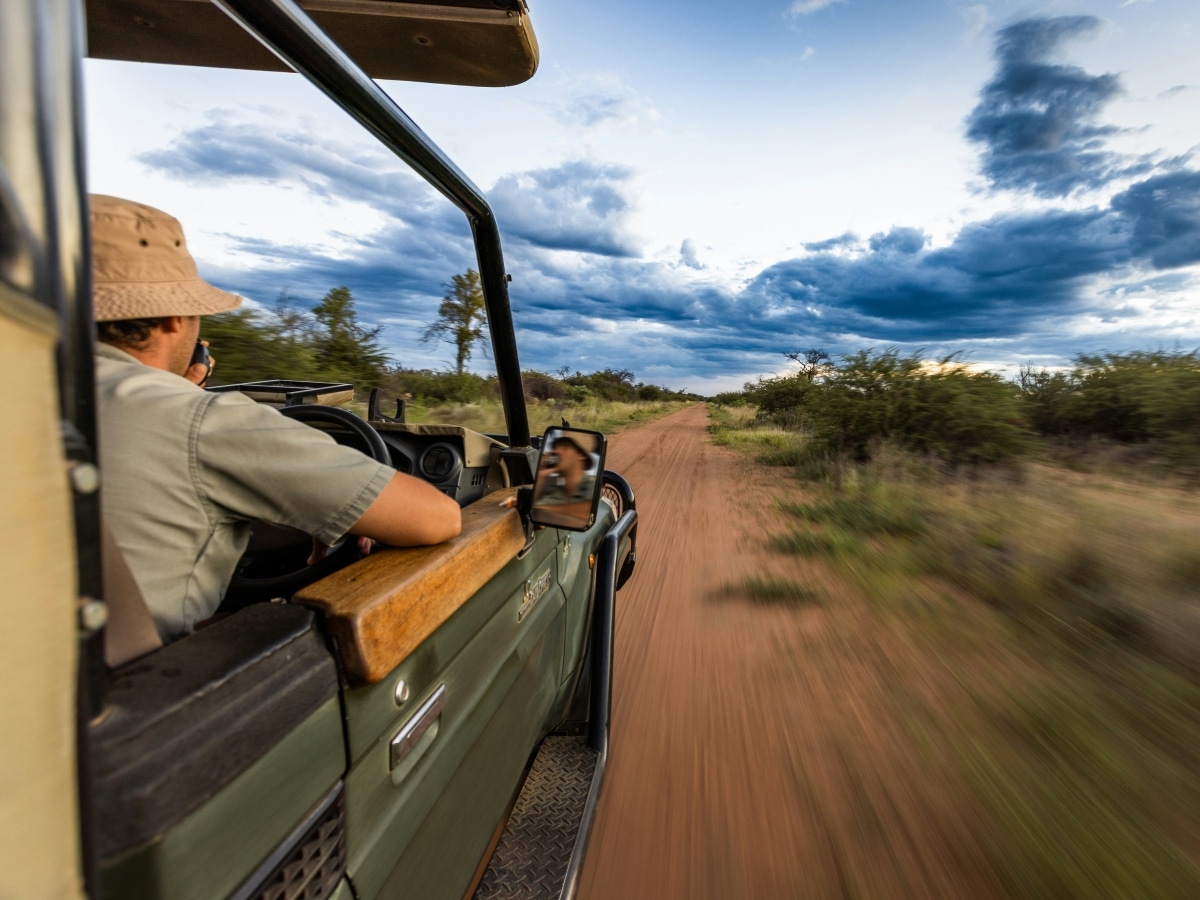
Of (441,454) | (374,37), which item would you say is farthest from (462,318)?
(374,37)

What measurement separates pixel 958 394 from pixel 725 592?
6.69m

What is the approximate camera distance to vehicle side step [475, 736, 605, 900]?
165 centimetres

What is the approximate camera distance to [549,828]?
187 cm

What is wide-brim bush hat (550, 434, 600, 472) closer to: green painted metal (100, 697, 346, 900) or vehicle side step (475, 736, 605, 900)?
green painted metal (100, 697, 346, 900)

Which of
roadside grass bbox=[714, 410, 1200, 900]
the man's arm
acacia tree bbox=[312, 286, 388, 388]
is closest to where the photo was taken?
the man's arm

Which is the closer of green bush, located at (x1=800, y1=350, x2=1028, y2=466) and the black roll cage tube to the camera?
the black roll cage tube

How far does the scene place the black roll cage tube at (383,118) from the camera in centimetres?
94

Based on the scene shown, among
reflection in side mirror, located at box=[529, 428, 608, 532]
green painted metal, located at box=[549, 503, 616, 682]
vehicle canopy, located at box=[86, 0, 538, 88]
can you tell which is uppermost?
vehicle canopy, located at box=[86, 0, 538, 88]

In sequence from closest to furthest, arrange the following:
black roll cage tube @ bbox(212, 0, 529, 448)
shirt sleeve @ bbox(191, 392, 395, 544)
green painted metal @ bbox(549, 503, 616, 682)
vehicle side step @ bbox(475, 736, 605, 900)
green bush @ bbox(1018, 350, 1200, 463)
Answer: black roll cage tube @ bbox(212, 0, 529, 448), shirt sleeve @ bbox(191, 392, 395, 544), vehicle side step @ bbox(475, 736, 605, 900), green painted metal @ bbox(549, 503, 616, 682), green bush @ bbox(1018, 350, 1200, 463)

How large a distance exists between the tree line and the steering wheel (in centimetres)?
933

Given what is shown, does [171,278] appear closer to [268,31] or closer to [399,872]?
[268,31]

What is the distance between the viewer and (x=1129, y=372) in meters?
10.0

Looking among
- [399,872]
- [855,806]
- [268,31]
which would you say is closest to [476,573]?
[399,872]

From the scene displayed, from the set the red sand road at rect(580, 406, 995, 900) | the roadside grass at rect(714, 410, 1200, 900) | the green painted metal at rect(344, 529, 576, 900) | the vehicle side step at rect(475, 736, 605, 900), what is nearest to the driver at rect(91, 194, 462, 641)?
the green painted metal at rect(344, 529, 576, 900)
